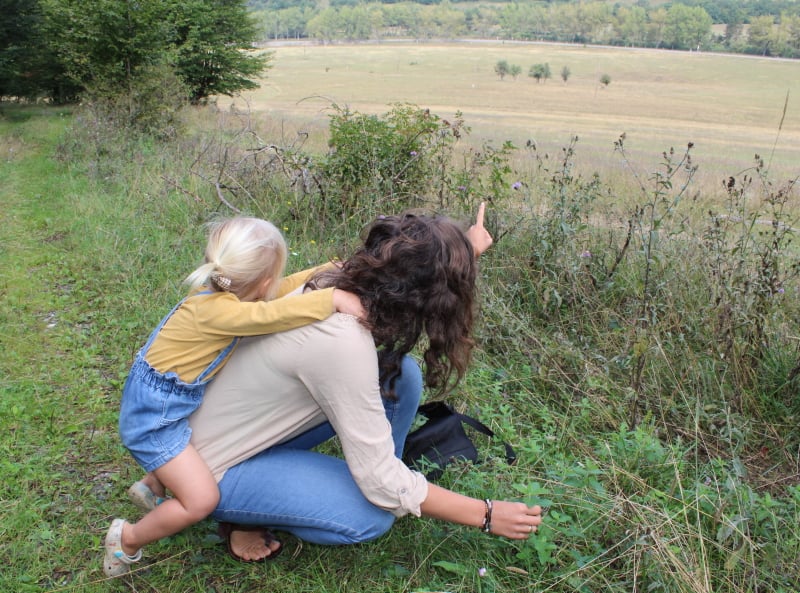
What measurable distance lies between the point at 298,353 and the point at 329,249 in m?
3.33

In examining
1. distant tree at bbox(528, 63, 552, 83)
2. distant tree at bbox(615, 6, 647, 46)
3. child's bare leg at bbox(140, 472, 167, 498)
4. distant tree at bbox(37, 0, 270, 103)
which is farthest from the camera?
distant tree at bbox(615, 6, 647, 46)

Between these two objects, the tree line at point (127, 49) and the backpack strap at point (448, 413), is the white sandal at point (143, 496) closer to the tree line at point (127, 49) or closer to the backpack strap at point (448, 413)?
the backpack strap at point (448, 413)

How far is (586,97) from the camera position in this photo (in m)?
49.0

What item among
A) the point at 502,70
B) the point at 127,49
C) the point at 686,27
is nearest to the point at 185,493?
the point at 127,49

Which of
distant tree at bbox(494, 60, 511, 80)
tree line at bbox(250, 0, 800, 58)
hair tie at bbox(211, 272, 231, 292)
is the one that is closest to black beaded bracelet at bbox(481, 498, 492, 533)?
hair tie at bbox(211, 272, 231, 292)

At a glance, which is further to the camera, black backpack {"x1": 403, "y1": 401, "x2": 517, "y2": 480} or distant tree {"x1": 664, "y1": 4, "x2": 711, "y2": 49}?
distant tree {"x1": 664, "y1": 4, "x2": 711, "y2": 49}

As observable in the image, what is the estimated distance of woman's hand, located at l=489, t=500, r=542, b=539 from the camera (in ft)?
6.55

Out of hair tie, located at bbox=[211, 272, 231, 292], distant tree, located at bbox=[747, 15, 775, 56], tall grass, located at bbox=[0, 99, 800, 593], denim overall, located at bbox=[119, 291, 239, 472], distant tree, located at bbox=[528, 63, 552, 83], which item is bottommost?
distant tree, located at bbox=[528, 63, 552, 83]

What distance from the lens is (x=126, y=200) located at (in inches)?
261

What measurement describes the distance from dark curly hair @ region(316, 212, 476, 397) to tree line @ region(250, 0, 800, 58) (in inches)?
3718

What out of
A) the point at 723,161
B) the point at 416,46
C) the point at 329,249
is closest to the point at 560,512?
the point at 329,249

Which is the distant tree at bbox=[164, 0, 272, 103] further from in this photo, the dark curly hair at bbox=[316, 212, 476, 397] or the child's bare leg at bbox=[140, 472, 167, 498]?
the dark curly hair at bbox=[316, 212, 476, 397]

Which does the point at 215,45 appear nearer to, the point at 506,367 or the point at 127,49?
the point at 127,49

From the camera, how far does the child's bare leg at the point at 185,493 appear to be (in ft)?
6.67
